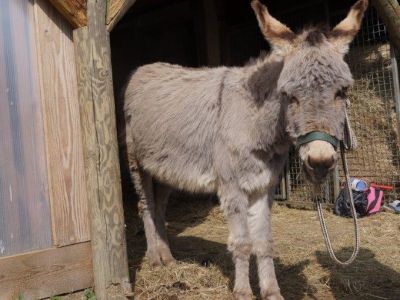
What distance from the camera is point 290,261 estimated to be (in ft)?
14.9

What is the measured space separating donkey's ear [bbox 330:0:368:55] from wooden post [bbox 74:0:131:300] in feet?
5.07

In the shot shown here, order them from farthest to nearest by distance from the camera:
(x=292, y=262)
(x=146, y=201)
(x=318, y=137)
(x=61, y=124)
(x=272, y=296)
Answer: (x=146, y=201) < (x=292, y=262) < (x=272, y=296) < (x=61, y=124) < (x=318, y=137)

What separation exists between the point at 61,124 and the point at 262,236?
1.71m

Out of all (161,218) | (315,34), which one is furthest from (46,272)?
(315,34)

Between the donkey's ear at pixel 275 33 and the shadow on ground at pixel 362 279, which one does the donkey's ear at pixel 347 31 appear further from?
the shadow on ground at pixel 362 279

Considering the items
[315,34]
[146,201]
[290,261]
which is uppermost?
[315,34]

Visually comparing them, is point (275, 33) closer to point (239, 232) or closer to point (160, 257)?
point (239, 232)

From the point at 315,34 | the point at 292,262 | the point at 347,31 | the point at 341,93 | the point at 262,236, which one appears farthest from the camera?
the point at 292,262

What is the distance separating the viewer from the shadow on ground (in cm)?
365

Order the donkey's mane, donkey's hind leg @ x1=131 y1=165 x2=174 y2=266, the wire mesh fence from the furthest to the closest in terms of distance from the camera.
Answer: the wire mesh fence
donkey's hind leg @ x1=131 y1=165 x2=174 y2=266
the donkey's mane

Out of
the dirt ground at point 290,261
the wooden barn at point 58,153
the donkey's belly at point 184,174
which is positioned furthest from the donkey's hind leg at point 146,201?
the wooden barn at point 58,153

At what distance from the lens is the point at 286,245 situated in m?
5.18

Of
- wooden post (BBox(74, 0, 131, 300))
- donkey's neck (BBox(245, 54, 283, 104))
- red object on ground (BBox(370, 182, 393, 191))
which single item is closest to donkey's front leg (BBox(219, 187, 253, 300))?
donkey's neck (BBox(245, 54, 283, 104))

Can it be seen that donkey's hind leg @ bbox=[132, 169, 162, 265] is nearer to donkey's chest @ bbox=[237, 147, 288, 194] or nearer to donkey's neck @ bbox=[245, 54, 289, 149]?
donkey's chest @ bbox=[237, 147, 288, 194]
